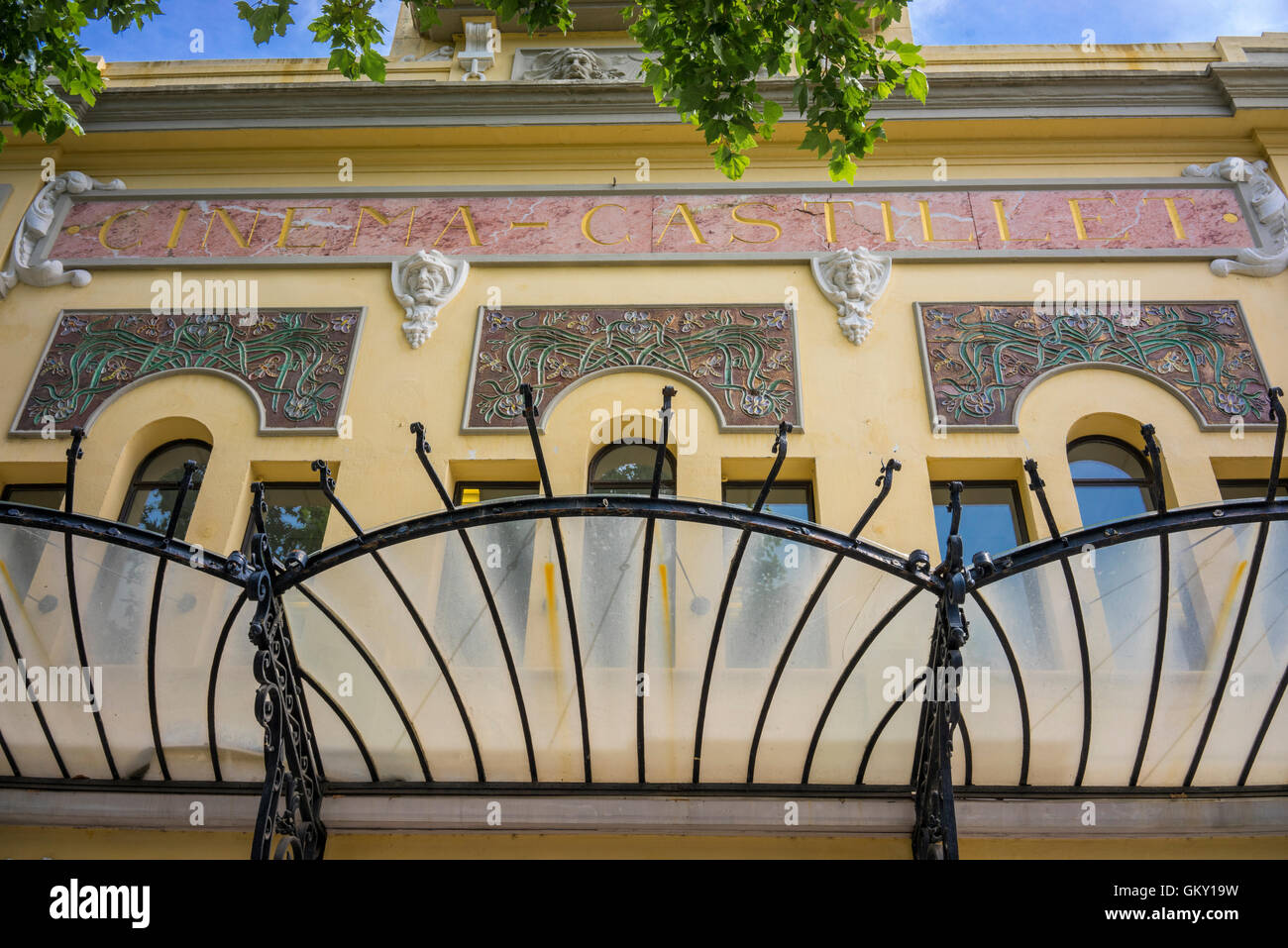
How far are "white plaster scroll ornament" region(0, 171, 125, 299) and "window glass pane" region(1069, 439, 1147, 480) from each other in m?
7.94

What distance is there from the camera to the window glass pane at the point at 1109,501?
8.52 metres

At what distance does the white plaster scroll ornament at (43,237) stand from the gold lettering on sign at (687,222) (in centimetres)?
475

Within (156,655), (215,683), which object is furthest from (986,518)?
(156,655)

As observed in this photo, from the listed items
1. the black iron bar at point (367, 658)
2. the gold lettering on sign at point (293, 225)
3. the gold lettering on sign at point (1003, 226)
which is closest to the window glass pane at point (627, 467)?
the black iron bar at point (367, 658)

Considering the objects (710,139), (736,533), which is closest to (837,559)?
(736,533)

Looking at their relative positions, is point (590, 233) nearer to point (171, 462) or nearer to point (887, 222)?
point (887, 222)

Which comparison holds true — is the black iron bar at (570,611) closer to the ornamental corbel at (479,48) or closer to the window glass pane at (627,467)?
the window glass pane at (627,467)

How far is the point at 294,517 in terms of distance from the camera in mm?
8695

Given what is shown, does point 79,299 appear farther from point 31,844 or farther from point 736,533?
point 736,533

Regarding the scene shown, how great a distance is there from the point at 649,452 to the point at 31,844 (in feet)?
15.4

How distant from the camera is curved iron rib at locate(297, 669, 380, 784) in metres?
6.59

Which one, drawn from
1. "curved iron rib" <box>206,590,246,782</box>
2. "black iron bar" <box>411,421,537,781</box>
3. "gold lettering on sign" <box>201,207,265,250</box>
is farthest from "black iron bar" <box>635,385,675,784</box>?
"gold lettering on sign" <box>201,207,265,250</box>
